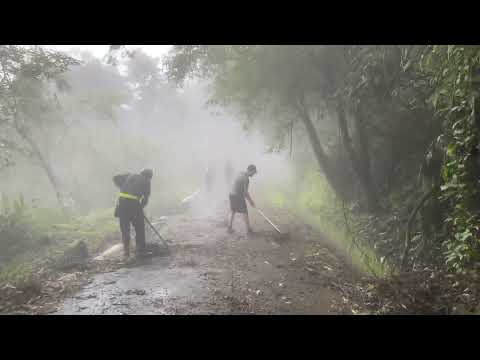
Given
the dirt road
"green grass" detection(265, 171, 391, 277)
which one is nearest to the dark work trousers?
the dirt road

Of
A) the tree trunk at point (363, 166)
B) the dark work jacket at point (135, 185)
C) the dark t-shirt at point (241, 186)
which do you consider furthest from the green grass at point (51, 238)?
the tree trunk at point (363, 166)

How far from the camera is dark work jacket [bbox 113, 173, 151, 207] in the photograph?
8352mm

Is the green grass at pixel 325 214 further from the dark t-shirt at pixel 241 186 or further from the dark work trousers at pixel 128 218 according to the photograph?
the dark work trousers at pixel 128 218

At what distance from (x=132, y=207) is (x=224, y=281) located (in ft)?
9.93

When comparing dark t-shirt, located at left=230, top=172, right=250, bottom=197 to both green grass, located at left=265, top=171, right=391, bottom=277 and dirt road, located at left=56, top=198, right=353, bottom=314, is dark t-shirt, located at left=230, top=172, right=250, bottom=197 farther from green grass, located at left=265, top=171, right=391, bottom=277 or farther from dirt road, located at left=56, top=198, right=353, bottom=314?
green grass, located at left=265, top=171, right=391, bottom=277

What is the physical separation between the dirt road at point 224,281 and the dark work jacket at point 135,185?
164cm

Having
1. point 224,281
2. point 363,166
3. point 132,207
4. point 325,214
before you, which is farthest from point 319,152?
point 224,281

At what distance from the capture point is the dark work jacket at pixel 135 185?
8352mm

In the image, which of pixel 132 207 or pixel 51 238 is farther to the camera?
pixel 51 238

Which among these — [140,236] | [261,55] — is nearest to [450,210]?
[140,236]

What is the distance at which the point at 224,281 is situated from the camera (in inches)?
271

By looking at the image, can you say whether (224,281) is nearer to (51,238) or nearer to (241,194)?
(241,194)

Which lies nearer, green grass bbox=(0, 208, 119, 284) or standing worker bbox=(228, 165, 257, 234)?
green grass bbox=(0, 208, 119, 284)

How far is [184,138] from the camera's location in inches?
2036
